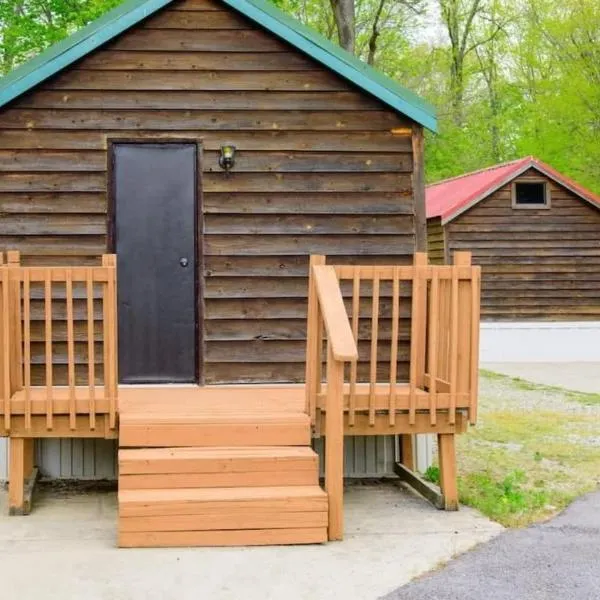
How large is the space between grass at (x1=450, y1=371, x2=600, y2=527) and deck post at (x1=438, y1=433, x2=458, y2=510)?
0.22m

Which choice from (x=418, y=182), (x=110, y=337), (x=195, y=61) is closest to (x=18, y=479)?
(x=110, y=337)

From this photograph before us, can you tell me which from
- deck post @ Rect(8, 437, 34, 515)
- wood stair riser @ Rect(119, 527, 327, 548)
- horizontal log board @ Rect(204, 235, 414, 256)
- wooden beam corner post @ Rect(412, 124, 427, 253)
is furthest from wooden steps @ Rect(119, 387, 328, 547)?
wooden beam corner post @ Rect(412, 124, 427, 253)

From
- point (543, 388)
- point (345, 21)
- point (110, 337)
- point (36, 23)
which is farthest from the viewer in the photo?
point (36, 23)

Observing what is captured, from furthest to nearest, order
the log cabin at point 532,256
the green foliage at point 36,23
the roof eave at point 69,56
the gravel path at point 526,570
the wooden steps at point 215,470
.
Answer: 1. the green foliage at point 36,23
2. the log cabin at point 532,256
3. the roof eave at point 69,56
4. the wooden steps at point 215,470
5. the gravel path at point 526,570

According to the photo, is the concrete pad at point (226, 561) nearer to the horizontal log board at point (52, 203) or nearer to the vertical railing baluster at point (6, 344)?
the vertical railing baluster at point (6, 344)

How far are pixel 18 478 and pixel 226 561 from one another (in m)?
2.07

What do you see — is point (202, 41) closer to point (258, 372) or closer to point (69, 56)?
point (69, 56)

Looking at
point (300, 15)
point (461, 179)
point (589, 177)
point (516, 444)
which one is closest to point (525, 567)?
point (516, 444)

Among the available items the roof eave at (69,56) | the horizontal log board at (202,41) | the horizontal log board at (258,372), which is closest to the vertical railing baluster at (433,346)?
the horizontal log board at (258,372)

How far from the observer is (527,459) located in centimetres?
1027

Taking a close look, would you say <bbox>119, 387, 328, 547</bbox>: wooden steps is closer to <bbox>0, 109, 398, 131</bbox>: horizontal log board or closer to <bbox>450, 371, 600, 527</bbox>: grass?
<bbox>450, 371, 600, 527</bbox>: grass

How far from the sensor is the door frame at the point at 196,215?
9.12 meters

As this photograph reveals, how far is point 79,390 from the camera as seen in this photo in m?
8.25

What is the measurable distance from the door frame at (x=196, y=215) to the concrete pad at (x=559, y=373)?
370 inches
